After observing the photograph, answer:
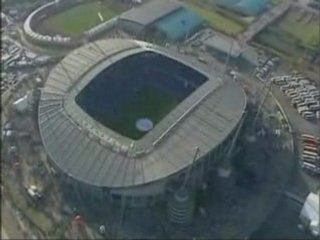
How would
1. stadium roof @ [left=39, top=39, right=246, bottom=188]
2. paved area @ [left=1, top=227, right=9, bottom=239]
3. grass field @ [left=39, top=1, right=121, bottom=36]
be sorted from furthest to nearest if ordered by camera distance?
grass field @ [left=39, top=1, right=121, bottom=36] < stadium roof @ [left=39, top=39, right=246, bottom=188] < paved area @ [left=1, top=227, right=9, bottom=239]

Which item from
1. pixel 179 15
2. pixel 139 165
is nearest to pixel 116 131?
pixel 139 165

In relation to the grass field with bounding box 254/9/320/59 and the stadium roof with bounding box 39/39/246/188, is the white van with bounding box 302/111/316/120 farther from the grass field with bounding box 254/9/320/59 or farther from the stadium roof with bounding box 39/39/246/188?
the grass field with bounding box 254/9/320/59

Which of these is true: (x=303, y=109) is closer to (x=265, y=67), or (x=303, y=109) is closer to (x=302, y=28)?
(x=265, y=67)

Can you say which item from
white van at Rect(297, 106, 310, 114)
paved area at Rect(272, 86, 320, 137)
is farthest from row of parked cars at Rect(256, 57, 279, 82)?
white van at Rect(297, 106, 310, 114)

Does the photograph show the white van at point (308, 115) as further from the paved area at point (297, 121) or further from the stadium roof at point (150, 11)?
the stadium roof at point (150, 11)

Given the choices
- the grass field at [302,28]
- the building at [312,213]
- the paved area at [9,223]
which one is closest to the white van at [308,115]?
the building at [312,213]
